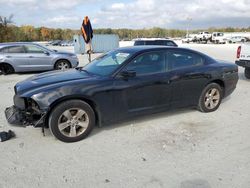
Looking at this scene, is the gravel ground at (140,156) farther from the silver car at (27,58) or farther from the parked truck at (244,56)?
the silver car at (27,58)

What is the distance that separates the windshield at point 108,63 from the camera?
15.2ft

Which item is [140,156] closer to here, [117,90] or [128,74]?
[117,90]

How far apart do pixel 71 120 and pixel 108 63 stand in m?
1.44

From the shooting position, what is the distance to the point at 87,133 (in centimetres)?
429

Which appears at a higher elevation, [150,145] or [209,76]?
[209,76]

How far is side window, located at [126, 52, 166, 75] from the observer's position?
15.2 ft

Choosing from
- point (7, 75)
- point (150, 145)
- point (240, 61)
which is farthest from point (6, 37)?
point (150, 145)

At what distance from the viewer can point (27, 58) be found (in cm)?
1135

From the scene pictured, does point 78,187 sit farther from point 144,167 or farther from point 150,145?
point 150,145

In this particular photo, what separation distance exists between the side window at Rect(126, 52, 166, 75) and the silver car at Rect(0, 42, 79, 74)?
25.7ft

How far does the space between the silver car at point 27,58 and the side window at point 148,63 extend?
7834 millimetres

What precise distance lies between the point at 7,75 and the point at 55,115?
8549mm

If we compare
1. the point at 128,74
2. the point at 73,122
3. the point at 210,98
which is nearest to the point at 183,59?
the point at 210,98

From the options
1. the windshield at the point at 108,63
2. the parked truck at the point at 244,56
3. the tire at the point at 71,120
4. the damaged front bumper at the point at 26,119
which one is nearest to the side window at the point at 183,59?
the windshield at the point at 108,63
